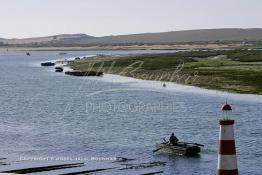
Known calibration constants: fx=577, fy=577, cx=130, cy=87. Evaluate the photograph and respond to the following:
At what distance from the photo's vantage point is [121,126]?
56.7 metres

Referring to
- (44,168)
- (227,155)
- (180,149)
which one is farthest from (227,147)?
(180,149)

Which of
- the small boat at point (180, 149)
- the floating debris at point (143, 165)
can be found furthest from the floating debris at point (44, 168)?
the small boat at point (180, 149)

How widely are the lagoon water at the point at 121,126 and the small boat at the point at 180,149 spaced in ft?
1.53

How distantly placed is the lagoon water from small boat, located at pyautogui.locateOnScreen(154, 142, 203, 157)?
466mm

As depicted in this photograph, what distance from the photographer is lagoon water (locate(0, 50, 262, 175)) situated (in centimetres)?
3944

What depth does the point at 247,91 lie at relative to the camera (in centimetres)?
8350

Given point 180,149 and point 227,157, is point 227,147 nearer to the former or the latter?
point 227,157

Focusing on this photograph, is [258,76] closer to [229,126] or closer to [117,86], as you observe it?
[117,86]

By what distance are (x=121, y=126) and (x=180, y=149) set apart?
1649 cm

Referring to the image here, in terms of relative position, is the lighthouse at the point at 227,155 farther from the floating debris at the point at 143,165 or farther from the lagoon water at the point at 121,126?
the floating debris at the point at 143,165

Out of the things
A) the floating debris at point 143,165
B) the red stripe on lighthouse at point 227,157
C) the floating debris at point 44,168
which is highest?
the red stripe on lighthouse at point 227,157

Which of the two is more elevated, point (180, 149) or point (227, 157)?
point (227, 157)

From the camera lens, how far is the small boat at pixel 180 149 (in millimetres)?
40188

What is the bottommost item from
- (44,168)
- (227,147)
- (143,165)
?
(143,165)
